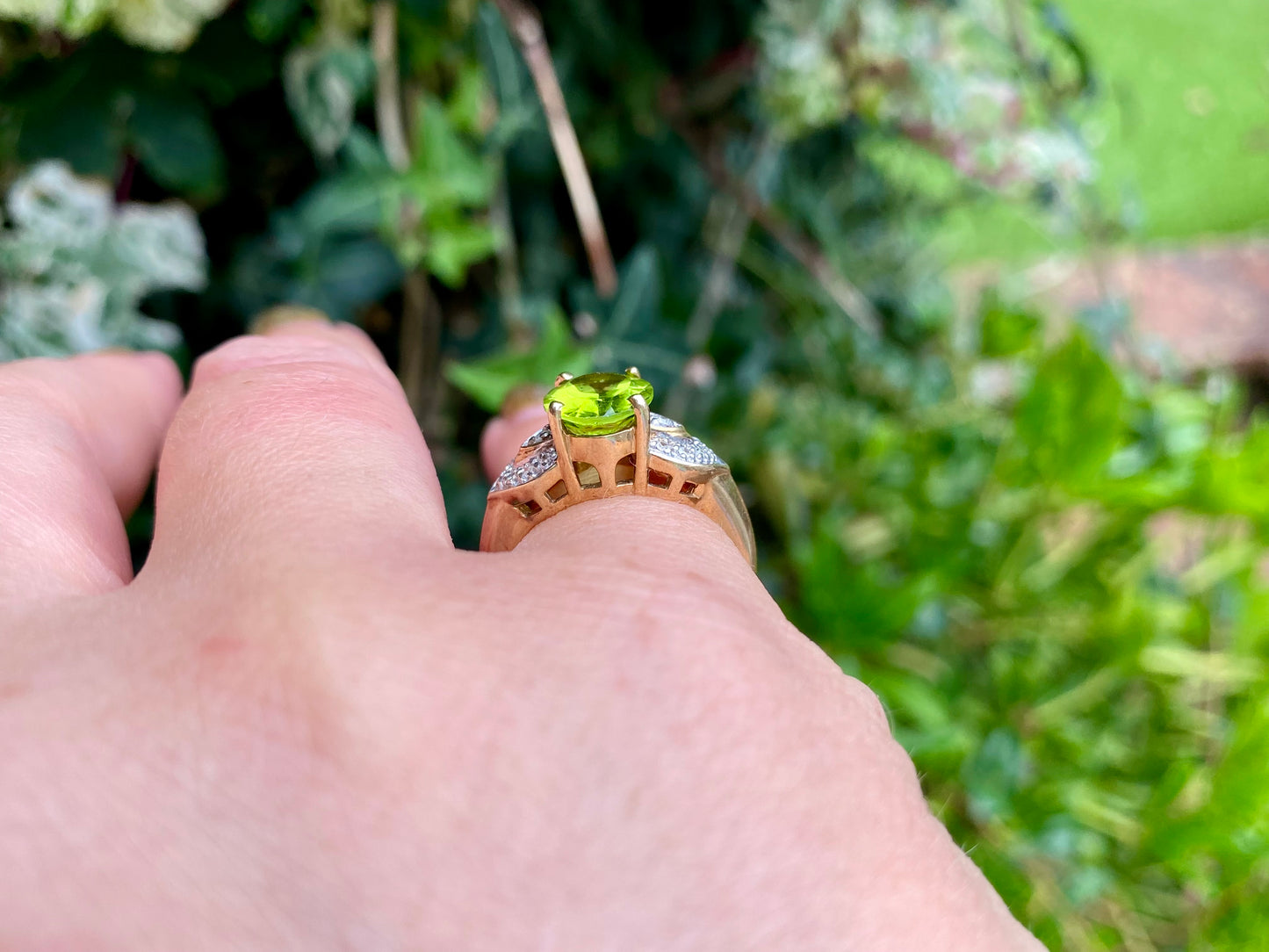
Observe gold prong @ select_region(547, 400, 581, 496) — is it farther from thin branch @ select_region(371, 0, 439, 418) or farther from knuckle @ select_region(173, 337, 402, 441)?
thin branch @ select_region(371, 0, 439, 418)

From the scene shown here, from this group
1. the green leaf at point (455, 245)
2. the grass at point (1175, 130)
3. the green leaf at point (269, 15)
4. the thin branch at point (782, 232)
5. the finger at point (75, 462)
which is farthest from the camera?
the grass at point (1175, 130)

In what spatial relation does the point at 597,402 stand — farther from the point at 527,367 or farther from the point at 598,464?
the point at 527,367

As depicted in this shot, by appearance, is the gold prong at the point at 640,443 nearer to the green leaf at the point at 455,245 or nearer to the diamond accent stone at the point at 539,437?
the diamond accent stone at the point at 539,437

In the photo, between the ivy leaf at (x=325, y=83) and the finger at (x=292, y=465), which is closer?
the finger at (x=292, y=465)

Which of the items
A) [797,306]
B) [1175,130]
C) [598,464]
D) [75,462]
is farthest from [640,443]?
[1175,130]

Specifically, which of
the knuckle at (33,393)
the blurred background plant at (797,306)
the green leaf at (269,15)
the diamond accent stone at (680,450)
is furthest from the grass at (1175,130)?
the knuckle at (33,393)

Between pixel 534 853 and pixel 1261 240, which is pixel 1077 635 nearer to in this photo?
pixel 534 853

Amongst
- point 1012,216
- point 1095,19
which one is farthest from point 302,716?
point 1095,19
